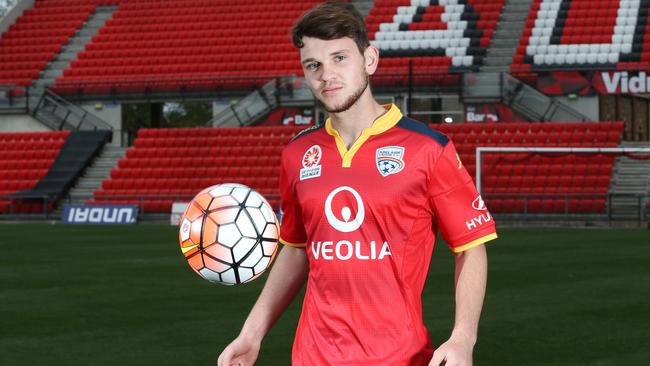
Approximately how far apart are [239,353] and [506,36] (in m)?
31.9

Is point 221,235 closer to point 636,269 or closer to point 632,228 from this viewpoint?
point 636,269

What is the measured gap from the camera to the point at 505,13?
35312mm

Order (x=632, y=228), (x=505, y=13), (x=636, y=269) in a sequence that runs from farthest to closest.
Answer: (x=505, y=13), (x=632, y=228), (x=636, y=269)

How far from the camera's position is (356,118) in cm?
310

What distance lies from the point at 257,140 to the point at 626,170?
1043cm

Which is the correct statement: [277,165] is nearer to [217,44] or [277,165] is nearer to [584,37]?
[217,44]

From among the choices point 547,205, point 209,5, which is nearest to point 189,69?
point 209,5

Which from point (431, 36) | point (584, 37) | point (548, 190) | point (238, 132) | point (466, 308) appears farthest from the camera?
point (431, 36)

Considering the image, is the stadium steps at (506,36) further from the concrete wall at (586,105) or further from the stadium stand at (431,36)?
the concrete wall at (586,105)

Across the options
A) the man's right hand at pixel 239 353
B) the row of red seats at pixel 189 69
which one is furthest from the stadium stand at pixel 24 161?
the man's right hand at pixel 239 353

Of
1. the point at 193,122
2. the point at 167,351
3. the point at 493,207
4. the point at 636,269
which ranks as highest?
the point at 167,351

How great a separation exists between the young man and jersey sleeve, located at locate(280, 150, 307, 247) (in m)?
0.20

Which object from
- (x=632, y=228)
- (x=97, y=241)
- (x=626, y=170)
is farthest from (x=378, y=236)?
(x=626, y=170)

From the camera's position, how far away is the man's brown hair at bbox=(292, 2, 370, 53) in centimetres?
292
